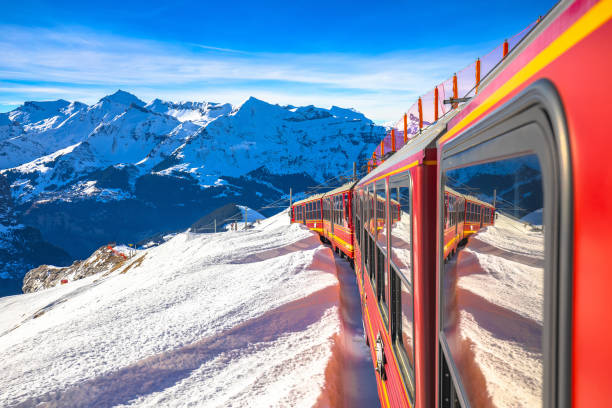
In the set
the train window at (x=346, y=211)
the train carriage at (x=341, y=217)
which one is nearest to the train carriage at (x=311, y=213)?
the train carriage at (x=341, y=217)

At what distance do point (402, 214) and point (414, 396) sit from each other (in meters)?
1.21

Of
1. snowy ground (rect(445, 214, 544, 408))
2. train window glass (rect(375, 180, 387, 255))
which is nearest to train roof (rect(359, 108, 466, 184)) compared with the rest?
train window glass (rect(375, 180, 387, 255))

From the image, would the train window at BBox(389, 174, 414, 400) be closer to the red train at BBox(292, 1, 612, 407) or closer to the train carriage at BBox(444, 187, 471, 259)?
the red train at BBox(292, 1, 612, 407)

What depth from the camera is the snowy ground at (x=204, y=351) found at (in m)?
5.52

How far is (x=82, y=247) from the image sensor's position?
571 feet

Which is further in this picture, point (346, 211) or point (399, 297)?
point (346, 211)

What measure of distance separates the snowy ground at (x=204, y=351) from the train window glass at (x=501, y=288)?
407 centimetres

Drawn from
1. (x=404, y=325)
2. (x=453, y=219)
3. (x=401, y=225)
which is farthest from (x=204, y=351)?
(x=453, y=219)

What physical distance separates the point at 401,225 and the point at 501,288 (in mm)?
1571

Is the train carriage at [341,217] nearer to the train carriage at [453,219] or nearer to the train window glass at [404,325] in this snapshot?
the train window glass at [404,325]

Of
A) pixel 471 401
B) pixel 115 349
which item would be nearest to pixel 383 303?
pixel 471 401

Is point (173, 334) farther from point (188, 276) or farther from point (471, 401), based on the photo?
point (471, 401)

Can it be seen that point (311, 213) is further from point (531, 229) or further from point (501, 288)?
point (531, 229)

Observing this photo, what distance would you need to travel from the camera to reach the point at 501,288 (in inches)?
45.4
